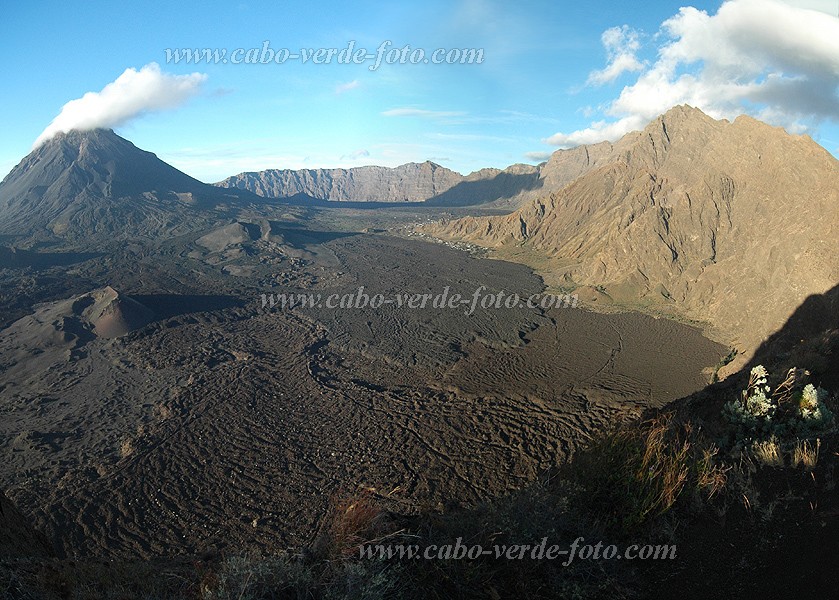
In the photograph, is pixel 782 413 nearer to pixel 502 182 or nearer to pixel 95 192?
pixel 95 192

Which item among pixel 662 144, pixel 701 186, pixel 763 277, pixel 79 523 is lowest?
pixel 79 523

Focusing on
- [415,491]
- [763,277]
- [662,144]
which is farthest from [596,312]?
[662,144]

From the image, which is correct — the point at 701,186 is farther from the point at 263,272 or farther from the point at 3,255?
the point at 3,255

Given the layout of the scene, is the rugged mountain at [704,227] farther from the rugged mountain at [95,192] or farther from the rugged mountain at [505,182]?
the rugged mountain at [505,182]

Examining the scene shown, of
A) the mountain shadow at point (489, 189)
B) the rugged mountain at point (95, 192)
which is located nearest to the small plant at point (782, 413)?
the rugged mountain at point (95, 192)

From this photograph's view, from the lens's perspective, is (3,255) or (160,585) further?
(3,255)
